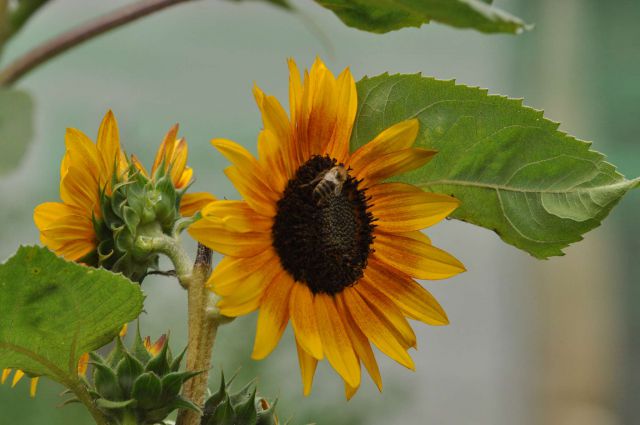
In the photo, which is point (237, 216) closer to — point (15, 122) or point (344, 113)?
point (344, 113)

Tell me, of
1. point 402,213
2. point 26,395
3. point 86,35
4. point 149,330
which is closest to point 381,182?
point 402,213

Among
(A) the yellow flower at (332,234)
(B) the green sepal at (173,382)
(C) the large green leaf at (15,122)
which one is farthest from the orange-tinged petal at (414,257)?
(C) the large green leaf at (15,122)

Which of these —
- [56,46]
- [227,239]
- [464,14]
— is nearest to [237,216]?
[227,239]

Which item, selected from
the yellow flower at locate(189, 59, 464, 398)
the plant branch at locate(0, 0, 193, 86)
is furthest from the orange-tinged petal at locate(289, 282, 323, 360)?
the plant branch at locate(0, 0, 193, 86)

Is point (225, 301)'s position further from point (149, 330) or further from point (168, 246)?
point (149, 330)

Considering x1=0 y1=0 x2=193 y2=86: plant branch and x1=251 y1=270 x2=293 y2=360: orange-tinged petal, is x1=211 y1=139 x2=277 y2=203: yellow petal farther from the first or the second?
x1=0 y1=0 x2=193 y2=86: plant branch

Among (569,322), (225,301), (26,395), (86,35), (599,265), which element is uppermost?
(599,265)
